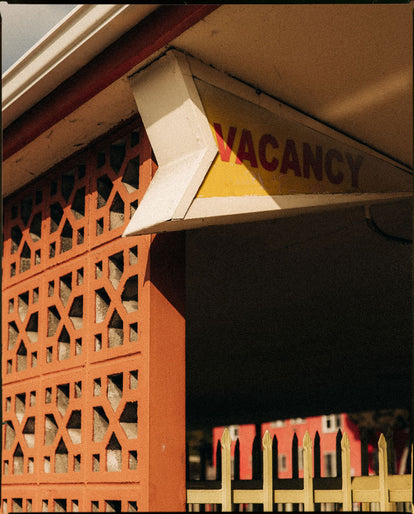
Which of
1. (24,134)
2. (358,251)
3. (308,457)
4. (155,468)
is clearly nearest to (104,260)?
(24,134)

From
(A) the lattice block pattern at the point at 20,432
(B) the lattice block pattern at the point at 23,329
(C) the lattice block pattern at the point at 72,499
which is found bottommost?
(C) the lattice block pattern at the point at 72,499

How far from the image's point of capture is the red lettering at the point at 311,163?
4.09 m

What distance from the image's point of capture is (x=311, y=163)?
413 cm

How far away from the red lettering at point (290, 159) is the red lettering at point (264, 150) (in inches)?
2.3

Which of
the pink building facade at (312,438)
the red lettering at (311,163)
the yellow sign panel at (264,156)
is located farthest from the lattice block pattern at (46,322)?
the pink building facade at (312,438)

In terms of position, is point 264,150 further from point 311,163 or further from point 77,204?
point 77,204

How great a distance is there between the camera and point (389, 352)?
38.0ft

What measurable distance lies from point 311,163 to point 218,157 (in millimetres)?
720

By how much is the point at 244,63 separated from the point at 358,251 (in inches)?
128

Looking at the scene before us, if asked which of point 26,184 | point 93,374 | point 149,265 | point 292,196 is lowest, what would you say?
point 93,374

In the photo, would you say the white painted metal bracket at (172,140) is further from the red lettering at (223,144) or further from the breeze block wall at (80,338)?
the breeze block wall at (80,338)

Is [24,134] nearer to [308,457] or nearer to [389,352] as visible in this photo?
[308,457]

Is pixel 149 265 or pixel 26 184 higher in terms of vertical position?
pixel 26 184

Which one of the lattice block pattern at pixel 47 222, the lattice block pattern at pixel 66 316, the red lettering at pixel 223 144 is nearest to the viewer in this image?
the red lettering at pixel 223 144
